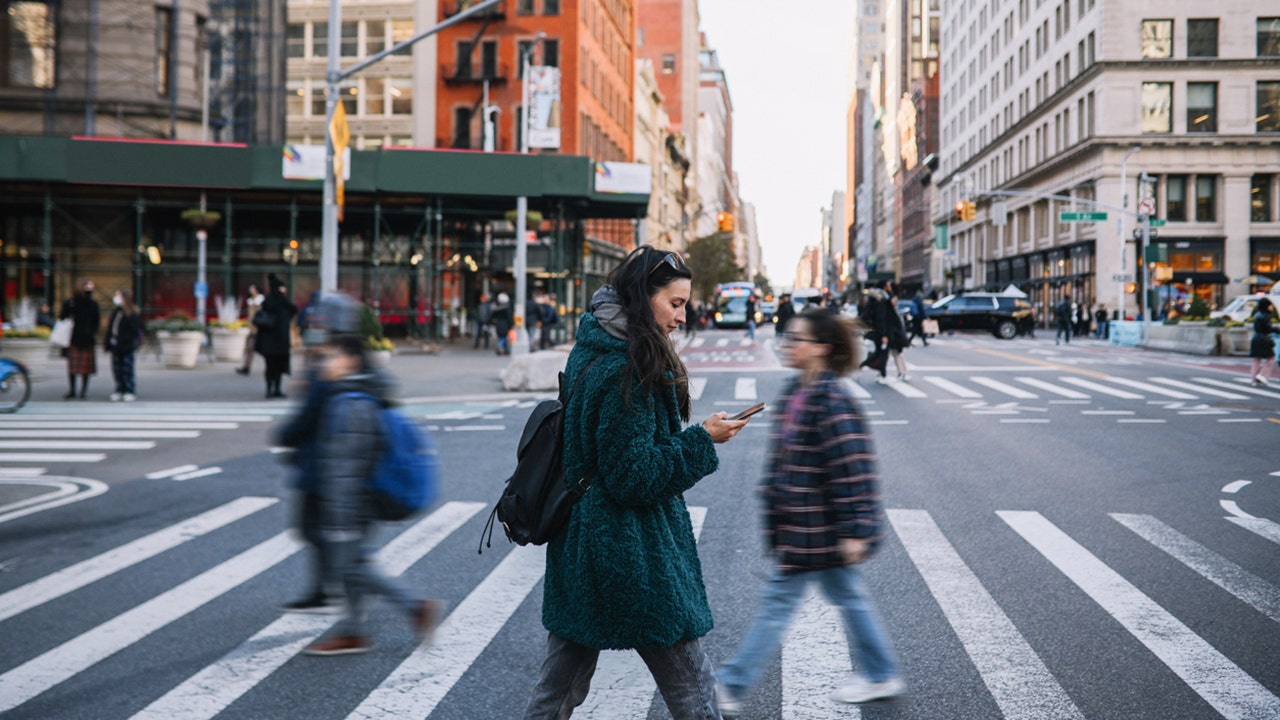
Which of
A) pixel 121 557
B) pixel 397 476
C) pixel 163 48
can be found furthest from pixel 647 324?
pixel 163 48

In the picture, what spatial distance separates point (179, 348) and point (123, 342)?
27.2ft

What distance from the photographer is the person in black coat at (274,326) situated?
18.5m

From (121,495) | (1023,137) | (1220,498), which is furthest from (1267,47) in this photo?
(121,495)

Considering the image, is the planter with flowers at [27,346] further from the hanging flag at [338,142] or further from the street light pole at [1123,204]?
the street light pole at [1123,204]

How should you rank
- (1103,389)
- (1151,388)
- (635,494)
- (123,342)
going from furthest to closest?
(1151,388), (1103,389), (123,342), (635,494)

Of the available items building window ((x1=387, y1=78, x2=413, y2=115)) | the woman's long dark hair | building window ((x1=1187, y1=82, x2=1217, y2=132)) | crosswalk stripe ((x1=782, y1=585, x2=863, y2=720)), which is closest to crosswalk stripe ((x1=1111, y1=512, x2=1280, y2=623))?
crosswalk stripe ((x1=782, y1=585, x2=863, y2=720))

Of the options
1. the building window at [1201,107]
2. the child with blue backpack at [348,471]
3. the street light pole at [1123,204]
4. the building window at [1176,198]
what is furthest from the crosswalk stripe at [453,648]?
the building window at [1201,107]

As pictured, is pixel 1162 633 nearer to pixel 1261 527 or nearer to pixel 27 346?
pixel 1261 527

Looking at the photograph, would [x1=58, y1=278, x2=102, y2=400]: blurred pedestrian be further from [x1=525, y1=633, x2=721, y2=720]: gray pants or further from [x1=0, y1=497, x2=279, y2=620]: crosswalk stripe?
[x1=525, y1=633, x2=721, y2=720]: gray pants

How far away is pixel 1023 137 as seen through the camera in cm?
7438

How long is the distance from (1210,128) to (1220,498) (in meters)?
55.6

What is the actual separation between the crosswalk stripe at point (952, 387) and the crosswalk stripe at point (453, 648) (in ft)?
44.4

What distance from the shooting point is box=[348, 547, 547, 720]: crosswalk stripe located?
4.70 meters

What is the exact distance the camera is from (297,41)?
5612 cm
